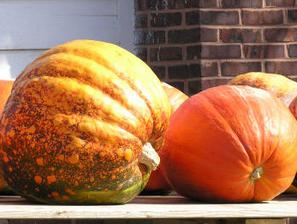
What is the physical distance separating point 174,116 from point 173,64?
2324mm

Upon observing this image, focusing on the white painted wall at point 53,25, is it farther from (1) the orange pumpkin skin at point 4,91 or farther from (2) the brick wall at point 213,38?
(1) the orange pumpkin skin at point 4,91

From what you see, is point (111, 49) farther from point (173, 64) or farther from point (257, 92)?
point (173, 64)

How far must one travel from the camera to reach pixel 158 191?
3098mm

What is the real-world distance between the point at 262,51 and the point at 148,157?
2.77 meters

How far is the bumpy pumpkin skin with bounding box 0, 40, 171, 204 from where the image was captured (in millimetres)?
2398

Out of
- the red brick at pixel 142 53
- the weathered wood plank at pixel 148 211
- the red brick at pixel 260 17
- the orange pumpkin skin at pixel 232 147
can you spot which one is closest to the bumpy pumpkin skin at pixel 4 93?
the weathered wood plank at pixel 148 211

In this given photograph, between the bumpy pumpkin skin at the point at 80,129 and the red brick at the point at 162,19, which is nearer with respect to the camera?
the bumpy pumpkin skin at the point at 80,129

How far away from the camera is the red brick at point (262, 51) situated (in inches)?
201

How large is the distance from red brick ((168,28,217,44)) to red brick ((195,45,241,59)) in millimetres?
51

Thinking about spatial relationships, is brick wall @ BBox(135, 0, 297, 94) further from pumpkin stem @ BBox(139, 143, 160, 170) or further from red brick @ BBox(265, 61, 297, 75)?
pumpkin stem @ BBox(139, 143, 160, 170)

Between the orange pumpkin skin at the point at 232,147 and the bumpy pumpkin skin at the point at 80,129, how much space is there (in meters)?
0.16

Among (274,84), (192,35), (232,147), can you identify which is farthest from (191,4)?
(232,147)

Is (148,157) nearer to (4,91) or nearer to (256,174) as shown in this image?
(256,174)

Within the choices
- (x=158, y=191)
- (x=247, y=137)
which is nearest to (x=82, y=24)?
(x=158, y=191)
